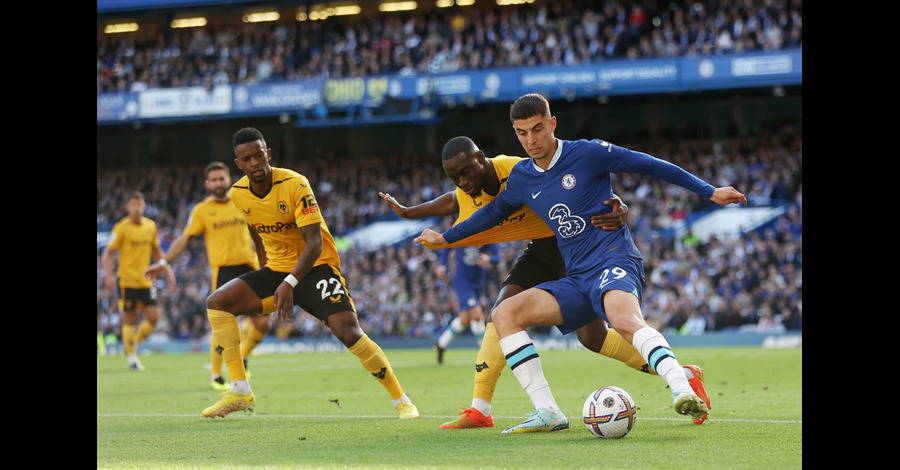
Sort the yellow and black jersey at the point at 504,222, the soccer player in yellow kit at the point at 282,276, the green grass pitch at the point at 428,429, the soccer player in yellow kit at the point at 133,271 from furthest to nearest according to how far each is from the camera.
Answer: the soccer player in yellow kit at the point at 133,271 → the soccer player in yellow kit at the point at 282,276 → the yellow and black jersey at the point at 504,222 → the green grass pitch at the point at 428,429

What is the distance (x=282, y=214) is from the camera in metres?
8.01

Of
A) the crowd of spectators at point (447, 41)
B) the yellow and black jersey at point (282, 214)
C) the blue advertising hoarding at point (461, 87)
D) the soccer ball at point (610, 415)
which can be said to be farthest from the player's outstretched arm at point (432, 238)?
the crowd of spectators at point (447, 41)

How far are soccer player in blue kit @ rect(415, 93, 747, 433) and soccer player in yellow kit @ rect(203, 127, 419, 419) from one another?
1655 millimetres

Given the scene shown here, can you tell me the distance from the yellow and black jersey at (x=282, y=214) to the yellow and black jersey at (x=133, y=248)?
349 inches

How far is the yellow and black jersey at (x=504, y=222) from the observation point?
716 centimetres

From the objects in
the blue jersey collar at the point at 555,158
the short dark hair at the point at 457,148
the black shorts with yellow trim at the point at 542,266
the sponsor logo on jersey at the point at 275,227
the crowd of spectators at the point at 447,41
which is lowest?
the black shorts with yellow trim at the point at 542,266

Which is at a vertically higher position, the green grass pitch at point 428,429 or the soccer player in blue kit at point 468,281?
the soccer player in blue kit at point 468,281

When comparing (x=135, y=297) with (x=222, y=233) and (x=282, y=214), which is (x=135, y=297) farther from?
(x=282, y=214)

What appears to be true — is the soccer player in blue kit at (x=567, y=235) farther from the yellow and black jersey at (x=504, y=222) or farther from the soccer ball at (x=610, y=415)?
the yellow and black jersey at (x=504, y=222)

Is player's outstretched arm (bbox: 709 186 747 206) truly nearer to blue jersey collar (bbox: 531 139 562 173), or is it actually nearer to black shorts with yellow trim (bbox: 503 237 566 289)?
blue jersey collar (bbox: 531 139 562 173)

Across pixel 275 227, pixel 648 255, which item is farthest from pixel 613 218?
pixel 648 255

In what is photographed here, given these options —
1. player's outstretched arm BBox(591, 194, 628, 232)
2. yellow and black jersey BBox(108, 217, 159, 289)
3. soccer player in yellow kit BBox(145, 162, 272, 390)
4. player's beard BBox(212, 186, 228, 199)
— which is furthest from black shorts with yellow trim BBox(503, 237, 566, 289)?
yellow and black jersey BBox(108, 217, 159, 289)
